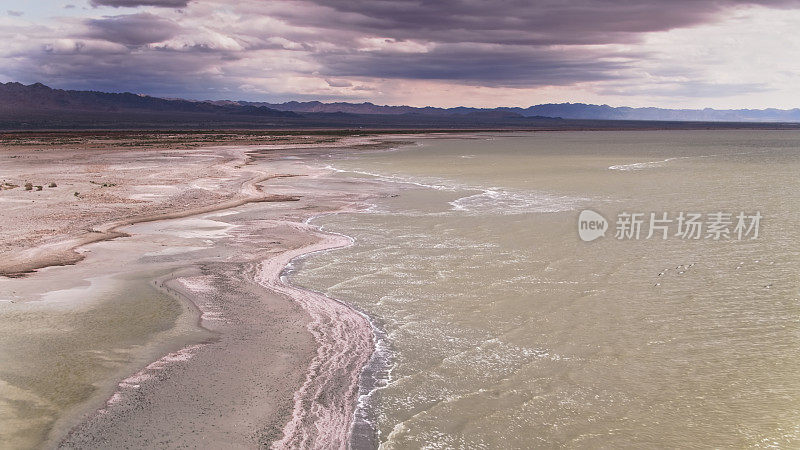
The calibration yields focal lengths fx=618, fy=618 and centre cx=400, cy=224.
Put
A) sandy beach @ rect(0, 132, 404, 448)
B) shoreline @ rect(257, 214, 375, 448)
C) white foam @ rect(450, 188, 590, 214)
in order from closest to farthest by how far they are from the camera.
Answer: shoreline @ rect(257, 214, 375, 448), sandy beach @ rect(0, 132, 404, 448), white foam @ rect(450, 188, 590, 214)

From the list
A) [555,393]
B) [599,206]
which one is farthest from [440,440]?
[599,206]

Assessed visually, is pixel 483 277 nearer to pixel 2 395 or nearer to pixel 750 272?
pixel 750 272

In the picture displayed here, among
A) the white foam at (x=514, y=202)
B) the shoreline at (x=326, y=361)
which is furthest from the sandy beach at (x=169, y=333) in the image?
the white foam at (x=514, y=202)

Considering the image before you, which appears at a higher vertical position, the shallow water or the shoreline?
the shallow water

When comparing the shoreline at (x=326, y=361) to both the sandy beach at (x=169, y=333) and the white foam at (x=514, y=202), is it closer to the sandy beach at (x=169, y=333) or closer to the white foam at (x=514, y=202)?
the sandy beach at (x=169, y=333)

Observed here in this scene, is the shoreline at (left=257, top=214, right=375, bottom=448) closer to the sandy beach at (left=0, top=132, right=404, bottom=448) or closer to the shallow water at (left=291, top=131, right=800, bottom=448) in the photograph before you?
the sandy beach at (left=0, top=132, right=404, bottom=448)

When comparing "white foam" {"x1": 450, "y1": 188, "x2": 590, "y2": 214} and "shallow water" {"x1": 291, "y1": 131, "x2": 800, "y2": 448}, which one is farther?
"white foam" {"x1": 450, "y1": 188, "x2": 590, "y2": 214}

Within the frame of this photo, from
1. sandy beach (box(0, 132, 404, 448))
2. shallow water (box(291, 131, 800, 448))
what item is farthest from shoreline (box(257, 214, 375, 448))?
shallow water (box(291, 131, 800, 448))

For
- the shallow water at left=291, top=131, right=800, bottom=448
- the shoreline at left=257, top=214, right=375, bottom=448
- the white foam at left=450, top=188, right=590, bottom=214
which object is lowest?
the shoreline at left=257, top=214, right=375, bottom=448
